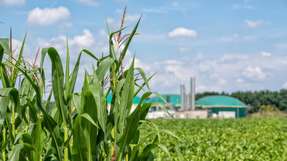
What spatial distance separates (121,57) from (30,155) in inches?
25.1

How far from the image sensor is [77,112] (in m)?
2.72

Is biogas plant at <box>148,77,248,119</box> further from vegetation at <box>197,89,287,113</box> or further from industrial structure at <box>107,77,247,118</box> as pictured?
vegetation at <box>197,89,287,113</box>

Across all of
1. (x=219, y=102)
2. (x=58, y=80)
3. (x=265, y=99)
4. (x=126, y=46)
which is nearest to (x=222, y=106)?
(x=219, y=102)

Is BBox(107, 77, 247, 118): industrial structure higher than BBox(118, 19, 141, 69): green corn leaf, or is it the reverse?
BBox(118, 19, 141, 69): green corn leaf

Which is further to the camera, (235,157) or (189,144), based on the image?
(189,144)

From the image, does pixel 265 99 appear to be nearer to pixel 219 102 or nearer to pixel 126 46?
pixel 219 102

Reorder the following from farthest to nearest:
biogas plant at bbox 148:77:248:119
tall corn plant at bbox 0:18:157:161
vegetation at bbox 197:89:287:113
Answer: vegetation at bbox 197:89:287:113, biogas plant at bbox 148:77:248:119, tall corn plant at bbox 0:18:157:161

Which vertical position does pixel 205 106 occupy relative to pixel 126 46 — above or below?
below

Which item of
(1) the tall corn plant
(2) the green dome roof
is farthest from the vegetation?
(1) the tall corn plant

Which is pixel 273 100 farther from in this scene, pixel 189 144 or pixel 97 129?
pixel 97 129

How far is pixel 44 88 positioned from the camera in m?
2.87

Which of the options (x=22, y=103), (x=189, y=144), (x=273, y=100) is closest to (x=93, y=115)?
(x=22, y=103)

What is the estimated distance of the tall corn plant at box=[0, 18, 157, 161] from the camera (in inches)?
105

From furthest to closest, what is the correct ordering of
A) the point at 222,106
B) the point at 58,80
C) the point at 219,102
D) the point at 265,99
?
the point at 265,99 → the point at 219,102 → the point at 222,106 → the point at 58,80
